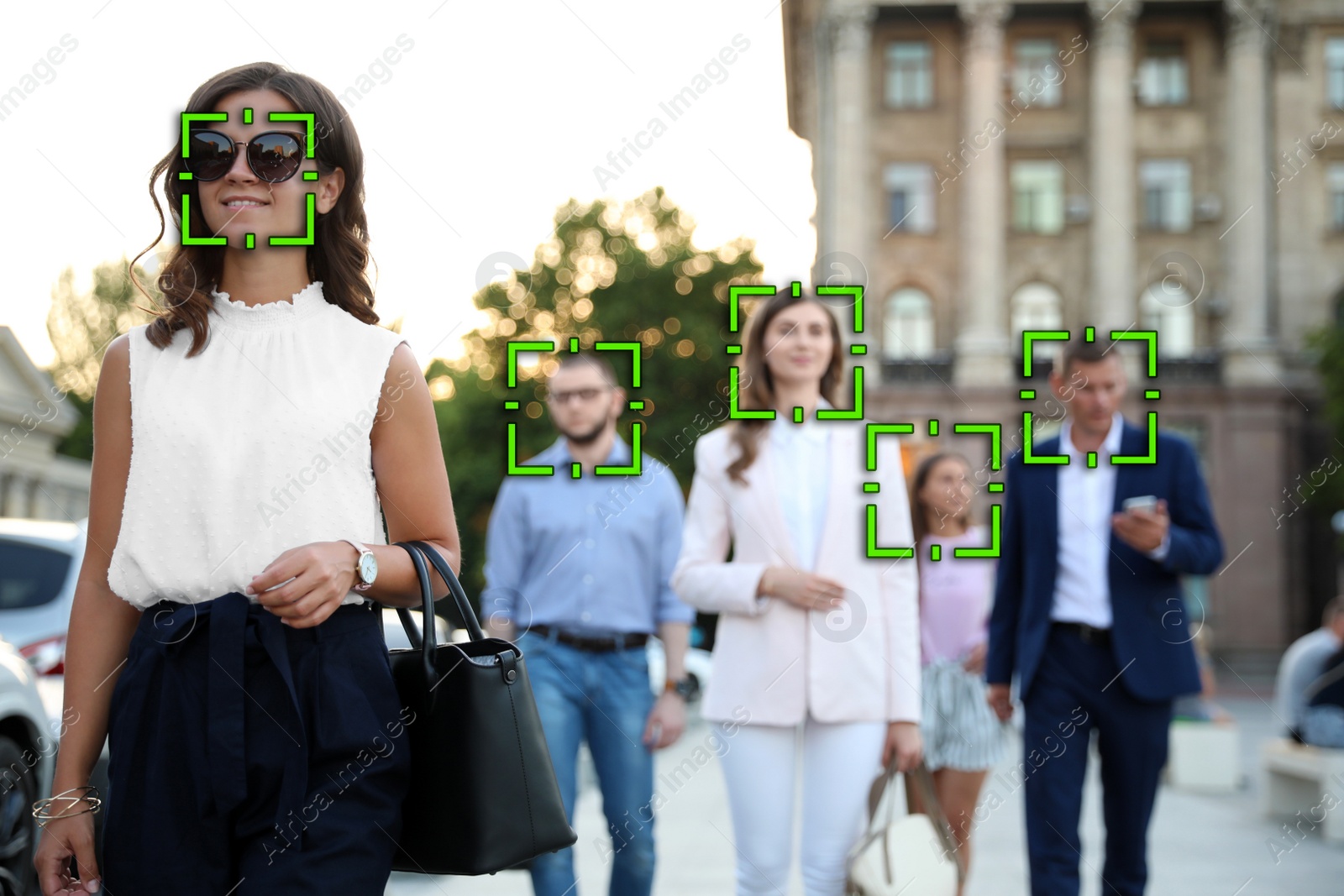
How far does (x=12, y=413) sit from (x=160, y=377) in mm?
54103

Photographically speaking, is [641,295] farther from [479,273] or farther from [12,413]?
[479,273]

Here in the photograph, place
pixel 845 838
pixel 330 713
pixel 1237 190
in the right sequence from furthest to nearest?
pixel 1237 190 → pixel 845 838 → pixel 330 713

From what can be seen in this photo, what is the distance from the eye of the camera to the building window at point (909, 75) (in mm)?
39844

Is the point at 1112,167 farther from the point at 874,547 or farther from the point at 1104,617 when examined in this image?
the point at 874,547

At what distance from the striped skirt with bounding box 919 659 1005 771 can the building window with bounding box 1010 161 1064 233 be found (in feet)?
115

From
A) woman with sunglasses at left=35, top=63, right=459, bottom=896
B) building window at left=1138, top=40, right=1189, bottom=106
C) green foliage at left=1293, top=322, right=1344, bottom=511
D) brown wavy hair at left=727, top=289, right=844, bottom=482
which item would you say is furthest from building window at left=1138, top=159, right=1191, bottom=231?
woman with sunglasses at left=35, top=63, right=459, bottom=896

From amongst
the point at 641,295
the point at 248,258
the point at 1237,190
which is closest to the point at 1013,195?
the point at 1237,190

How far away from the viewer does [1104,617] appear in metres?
4.86

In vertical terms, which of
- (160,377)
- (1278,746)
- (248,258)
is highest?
(248,258)

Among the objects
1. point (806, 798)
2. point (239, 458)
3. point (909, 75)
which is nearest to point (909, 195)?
point (909, 75)

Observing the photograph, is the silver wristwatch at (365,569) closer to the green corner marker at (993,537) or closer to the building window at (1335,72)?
the green corner marker at (993,537)

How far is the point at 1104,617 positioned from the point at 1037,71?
3846cm

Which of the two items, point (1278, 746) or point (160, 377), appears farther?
point (1278, 746)

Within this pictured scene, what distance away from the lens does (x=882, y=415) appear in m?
39.1
